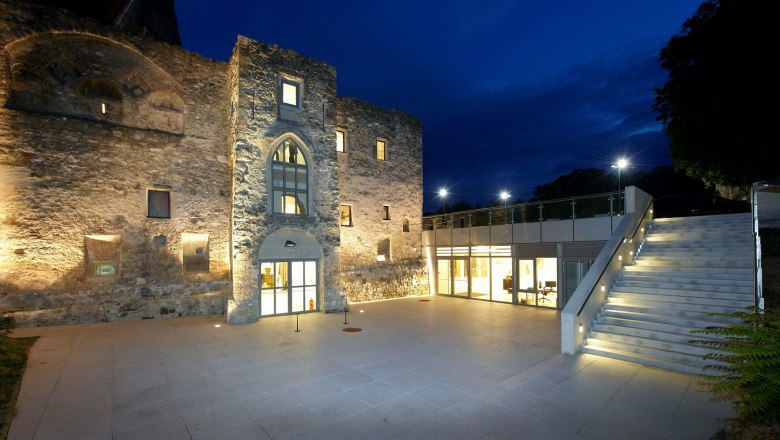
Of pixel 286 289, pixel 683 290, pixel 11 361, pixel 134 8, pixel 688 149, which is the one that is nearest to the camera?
pixel 11 361

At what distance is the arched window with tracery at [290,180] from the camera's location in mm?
13031

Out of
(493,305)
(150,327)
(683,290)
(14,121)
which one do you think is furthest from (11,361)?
(683,290)

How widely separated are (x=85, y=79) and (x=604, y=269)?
56.6 feet

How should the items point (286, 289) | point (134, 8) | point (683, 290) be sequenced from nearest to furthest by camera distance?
point (683, 290)
point (286, 289)
point (134, 8)

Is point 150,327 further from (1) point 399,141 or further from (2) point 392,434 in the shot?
(1) point 399,141

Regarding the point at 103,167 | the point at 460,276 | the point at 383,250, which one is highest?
the point at 103,167

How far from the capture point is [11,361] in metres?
7.04

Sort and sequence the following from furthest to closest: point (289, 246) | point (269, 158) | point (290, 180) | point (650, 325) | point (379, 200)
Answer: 1. point (379, 200)
2. point (290, 180)
3. point (289, 246)
4. point (269, 158)
5. point (650, 325)

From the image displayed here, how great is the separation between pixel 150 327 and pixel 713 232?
17743 mm

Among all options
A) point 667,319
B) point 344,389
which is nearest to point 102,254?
point 344,389

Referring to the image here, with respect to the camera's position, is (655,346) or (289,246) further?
(289,246)

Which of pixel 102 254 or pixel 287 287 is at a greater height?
pixel 102 254

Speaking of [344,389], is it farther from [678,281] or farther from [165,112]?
[165,112]

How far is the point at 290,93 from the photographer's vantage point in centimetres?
1345
